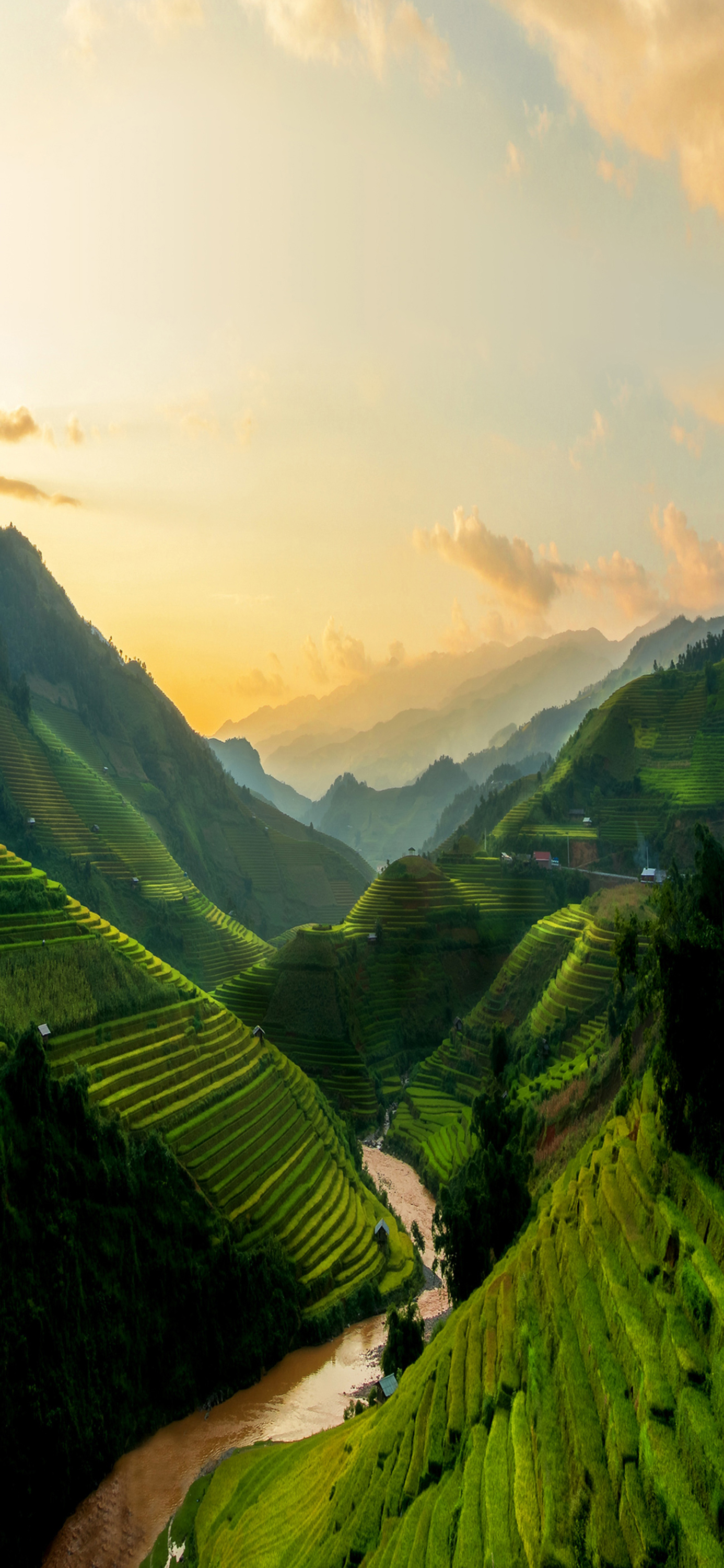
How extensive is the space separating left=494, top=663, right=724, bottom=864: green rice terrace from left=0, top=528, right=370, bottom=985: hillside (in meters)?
44.6

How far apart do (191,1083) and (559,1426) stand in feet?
90.3

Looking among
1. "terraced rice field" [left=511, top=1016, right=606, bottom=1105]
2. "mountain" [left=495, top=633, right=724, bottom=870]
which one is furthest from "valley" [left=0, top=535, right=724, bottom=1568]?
"mountain" [left=495, top=633, right=724, bottom=870]

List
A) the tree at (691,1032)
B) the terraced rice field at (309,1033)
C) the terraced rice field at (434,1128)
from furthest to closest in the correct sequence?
the terraced rice field at (309,1033)
the terraced rice field at (434,1128)
the tree at (691,1032)

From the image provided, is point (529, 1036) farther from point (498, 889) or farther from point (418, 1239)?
point (498, 889)

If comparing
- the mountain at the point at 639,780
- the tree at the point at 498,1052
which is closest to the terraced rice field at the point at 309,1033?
the tree at the point at 498,1052

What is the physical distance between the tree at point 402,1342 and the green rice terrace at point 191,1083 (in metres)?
7.80

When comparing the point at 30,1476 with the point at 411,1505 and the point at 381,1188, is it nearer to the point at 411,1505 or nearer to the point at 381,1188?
the point at 411,1505

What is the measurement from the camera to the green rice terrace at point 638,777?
325 ft

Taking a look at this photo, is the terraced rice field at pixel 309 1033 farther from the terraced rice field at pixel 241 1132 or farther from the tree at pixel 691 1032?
the tree at pixel 691 1032

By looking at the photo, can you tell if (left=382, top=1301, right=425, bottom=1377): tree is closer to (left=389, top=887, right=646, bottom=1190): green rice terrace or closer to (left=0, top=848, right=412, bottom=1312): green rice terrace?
(left=0, top=848, right=412, bottom=1312): green rice terrace

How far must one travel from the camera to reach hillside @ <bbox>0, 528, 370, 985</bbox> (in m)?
98.4

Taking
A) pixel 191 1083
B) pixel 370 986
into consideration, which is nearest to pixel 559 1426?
pixel 191 1083

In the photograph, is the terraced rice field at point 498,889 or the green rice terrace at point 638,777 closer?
the terraced rice field at point 498,889

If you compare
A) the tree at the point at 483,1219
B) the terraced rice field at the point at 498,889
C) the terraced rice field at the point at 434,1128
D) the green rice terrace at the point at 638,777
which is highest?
the green rice terrace at the point at 638,777
